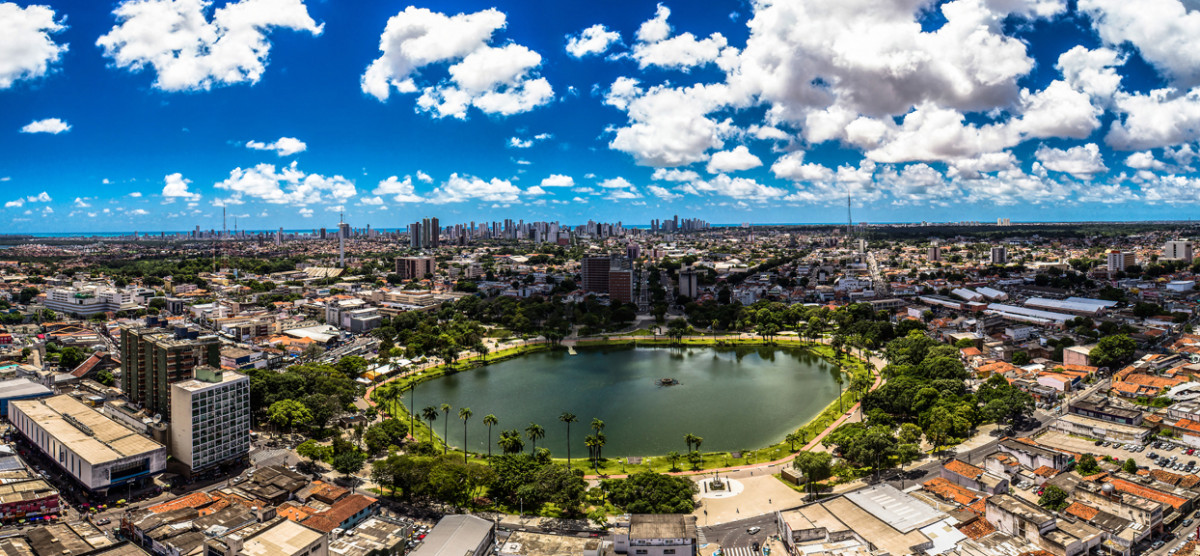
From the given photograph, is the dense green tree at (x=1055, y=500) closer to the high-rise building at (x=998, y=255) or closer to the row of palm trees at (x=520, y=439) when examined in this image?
the row of palm trees at (x=520, y=439)

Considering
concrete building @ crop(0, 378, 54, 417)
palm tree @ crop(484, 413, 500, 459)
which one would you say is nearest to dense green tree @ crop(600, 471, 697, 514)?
palm tree @ crop(484, 413, 500, 459)

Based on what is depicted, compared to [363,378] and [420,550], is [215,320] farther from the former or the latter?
[420,550]

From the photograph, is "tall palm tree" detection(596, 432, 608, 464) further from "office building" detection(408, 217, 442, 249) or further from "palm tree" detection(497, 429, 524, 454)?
"office building" detection(408, 217, 442, 249)

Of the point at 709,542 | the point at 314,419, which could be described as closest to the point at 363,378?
the point at 314,419

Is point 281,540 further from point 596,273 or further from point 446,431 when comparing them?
point 596,273

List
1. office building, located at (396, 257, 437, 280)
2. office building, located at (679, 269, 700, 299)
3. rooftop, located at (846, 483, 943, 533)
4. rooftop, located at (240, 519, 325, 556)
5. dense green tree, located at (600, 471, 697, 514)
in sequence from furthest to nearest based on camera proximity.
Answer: office building, located at (396, 257, 437, 280) < office building, located at (679, 269, 700, 299) < dense green tree, located at (600, 471, 697, 514) < rooftop, located at (846, 483, 943, 533) < rooftop, located at (240, 519, 325, 556)

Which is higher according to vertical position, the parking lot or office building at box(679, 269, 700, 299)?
office building at box(679, 269, 700, 299)

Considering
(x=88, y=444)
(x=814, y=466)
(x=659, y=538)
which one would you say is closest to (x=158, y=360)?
(x=88, y=444)
